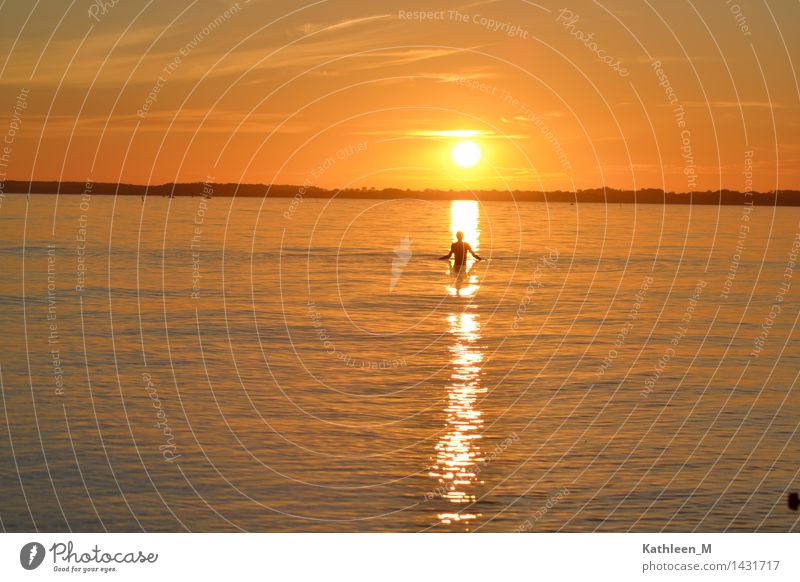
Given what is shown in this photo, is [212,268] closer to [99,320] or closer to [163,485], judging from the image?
[99,320]

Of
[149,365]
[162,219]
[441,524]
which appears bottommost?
[441,524]

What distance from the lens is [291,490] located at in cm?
1431

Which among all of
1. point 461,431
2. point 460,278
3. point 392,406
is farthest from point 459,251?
point 461,431

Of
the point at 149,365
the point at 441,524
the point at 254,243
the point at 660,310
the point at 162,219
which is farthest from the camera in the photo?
the point at 162,219

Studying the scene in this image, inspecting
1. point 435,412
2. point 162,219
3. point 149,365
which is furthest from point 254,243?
point 435,412

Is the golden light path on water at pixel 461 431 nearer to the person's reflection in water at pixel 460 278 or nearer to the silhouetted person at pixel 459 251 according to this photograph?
the person's reflection in water at pixel 460 278

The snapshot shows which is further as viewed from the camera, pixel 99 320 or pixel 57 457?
pixel 99 320

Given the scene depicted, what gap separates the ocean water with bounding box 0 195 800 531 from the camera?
13836 mm

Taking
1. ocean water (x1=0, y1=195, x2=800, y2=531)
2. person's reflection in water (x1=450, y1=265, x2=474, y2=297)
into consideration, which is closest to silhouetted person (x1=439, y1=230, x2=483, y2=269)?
person's reflection in water (x1=450, y1=265, x2=474, y2=297)

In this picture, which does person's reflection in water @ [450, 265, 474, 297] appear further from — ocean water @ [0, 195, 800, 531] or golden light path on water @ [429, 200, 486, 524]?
golden light path on water @ [429, 200, 486, 524]

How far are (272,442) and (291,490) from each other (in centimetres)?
241

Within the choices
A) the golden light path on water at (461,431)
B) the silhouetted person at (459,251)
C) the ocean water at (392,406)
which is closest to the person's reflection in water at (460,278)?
the silhouetted person at (459,251)

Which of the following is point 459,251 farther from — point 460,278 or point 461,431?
point 461,431

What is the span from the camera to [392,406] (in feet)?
63.8
